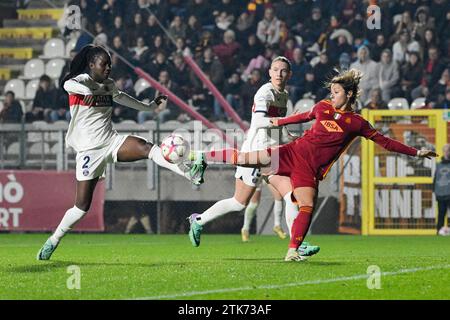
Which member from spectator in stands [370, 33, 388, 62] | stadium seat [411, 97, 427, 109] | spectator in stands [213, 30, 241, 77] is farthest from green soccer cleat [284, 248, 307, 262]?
spectator in stands [213, 30, 241, 77]

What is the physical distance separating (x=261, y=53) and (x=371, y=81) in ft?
9.78

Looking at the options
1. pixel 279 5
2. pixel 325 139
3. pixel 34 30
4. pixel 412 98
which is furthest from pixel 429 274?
pixel 34 30

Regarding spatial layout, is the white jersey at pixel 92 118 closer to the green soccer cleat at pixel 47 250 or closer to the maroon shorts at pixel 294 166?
the green soccer cleat at pixel 47 250

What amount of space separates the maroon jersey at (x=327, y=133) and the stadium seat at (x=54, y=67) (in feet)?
49.6

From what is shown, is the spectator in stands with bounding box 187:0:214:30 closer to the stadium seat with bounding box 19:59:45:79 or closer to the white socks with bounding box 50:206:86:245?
the stadium seat with bounding box 19:59:45:79

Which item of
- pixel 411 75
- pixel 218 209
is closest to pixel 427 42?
pixel 411 75

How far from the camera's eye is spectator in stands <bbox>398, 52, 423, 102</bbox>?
22.1 meters

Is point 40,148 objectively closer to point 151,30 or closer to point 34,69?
point 151,30

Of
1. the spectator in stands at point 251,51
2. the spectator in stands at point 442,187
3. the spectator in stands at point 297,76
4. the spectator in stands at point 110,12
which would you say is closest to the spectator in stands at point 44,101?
the spectator in stands at point 110,12

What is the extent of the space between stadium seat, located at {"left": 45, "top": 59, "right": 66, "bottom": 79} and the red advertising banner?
5.50 m

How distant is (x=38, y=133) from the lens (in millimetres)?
21156

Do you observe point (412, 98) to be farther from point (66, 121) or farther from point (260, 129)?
point (260, 129)

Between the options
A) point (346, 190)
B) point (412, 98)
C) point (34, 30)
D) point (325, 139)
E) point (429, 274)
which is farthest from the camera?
point (34, 30)

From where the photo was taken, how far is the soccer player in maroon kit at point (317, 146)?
37.3 feet
